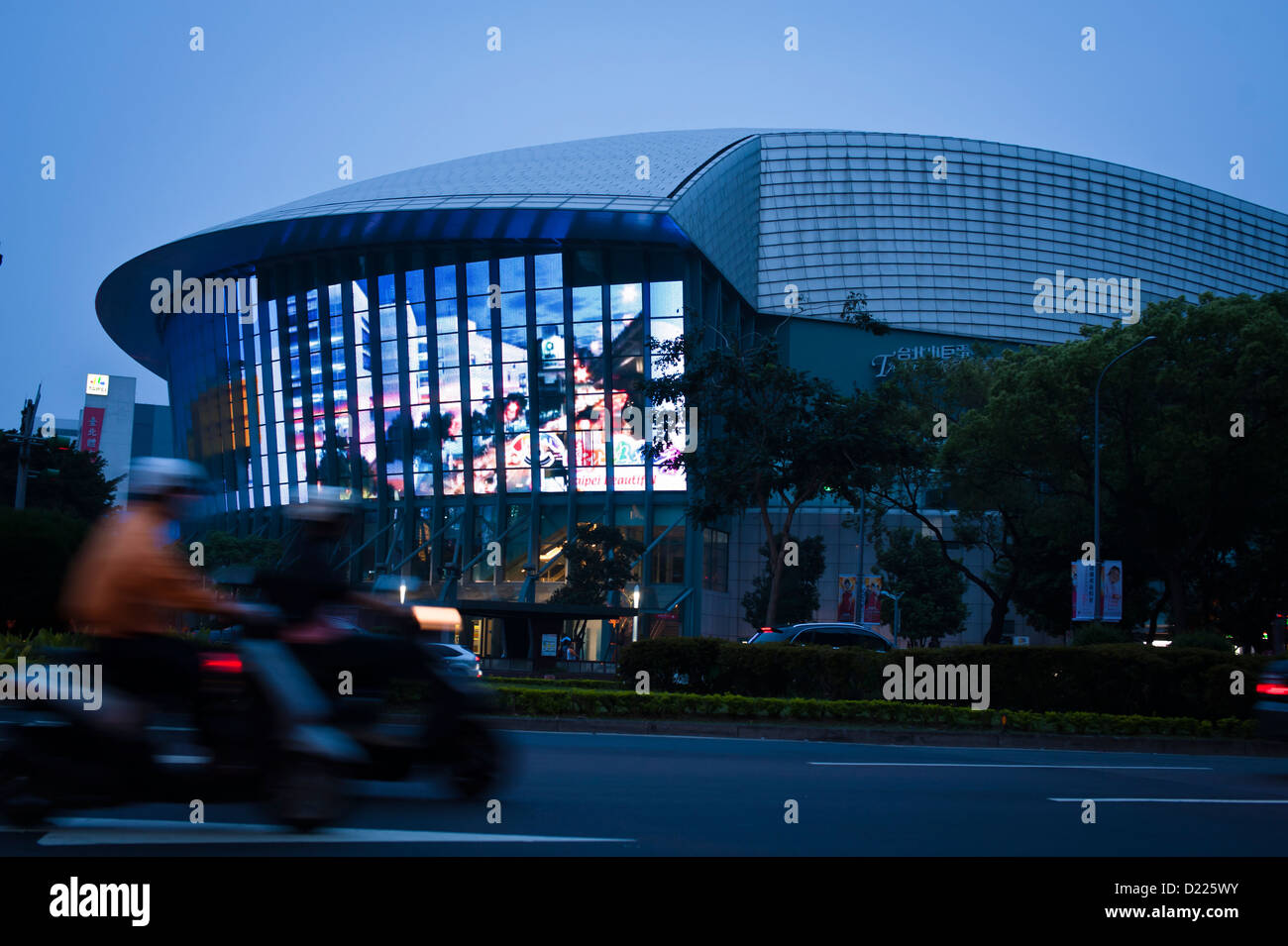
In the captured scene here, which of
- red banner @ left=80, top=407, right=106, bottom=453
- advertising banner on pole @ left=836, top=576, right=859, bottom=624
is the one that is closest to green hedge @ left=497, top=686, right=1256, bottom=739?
advertising banner on pole @ left=836, top=576, right=859, bottom=624

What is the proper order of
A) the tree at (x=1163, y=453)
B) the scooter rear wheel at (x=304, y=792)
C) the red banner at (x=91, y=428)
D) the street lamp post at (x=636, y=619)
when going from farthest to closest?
the red banner at (x=91, y=428)
the street lamp post at (x=636, y=619)
the tree at (x=1163, y=453)
the scooter rear wheel at (x=304, y=792)

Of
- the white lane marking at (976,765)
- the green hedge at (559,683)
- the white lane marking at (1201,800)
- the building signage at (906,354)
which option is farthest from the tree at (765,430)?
the building signage at (906,354)

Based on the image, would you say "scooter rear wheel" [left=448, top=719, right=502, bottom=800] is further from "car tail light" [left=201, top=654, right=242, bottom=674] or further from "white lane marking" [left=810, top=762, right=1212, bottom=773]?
"white lane marking" [left=810, top=762, right=1212, bottom=773]

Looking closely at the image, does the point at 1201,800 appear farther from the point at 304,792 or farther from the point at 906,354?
the point at 906,354

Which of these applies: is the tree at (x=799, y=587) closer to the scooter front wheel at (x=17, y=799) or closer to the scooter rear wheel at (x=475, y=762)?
the scooter rear wheel at (x=475, y=762)

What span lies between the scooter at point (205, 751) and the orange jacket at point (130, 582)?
0.78 ft

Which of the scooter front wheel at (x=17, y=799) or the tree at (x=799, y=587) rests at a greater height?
the scooter front wheel at (x=17, y=799)

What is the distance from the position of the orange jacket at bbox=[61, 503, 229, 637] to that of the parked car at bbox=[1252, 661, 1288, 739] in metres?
9.17

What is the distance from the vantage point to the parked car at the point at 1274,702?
10492 mm

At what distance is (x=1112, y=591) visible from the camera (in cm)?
2480

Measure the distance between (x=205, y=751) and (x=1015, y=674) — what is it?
559 inches
